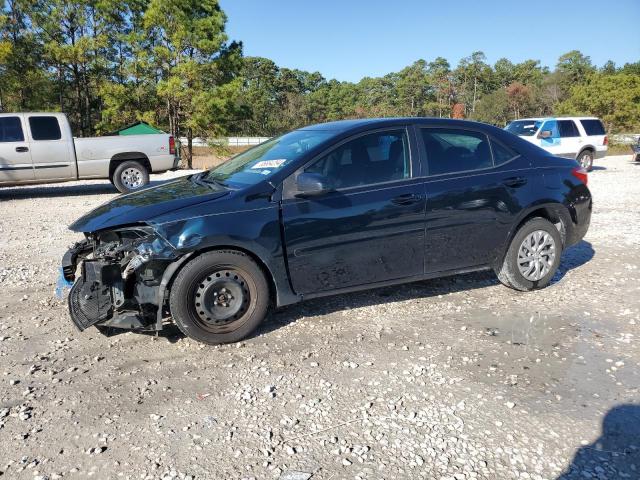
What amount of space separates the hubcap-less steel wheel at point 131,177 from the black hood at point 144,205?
822 centimetres

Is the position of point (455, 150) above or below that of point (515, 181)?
above

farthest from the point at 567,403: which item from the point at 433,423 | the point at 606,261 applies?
the point at 606,261

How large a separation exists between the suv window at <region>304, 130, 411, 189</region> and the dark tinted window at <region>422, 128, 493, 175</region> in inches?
10.1

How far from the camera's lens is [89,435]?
9.11ft

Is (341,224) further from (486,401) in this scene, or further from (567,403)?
(567,403)

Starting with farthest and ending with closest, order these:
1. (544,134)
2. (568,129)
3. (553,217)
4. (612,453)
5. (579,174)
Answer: (568,129)
(544,134)
(579,174)
(553,217)
(612,453)

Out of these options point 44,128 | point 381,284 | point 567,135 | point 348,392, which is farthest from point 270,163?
point 567,135

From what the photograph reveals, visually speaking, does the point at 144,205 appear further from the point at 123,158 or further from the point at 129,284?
the point at 123,158

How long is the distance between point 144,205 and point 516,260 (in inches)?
138

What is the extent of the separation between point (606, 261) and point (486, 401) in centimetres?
407

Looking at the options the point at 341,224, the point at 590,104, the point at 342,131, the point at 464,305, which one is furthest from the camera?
the point at 590,104

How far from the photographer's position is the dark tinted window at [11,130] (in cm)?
1089

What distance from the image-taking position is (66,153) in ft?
37.4

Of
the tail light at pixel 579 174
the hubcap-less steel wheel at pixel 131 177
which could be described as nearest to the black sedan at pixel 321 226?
the tail light at pixel 579 174
